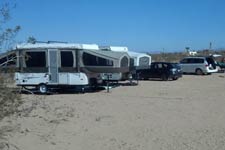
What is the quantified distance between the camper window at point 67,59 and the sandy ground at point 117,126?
4.18 metres

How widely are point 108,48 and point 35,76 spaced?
222 inches

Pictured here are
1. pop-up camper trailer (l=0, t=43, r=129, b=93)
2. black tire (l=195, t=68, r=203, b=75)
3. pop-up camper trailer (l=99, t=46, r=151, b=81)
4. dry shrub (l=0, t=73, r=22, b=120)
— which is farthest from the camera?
black tire (l=195, t=68, r=203, b=75)

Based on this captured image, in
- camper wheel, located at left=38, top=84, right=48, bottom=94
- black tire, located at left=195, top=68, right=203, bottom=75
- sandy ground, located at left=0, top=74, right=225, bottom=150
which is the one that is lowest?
sandy ground, located at left=0, top=74, right=225, bottom=150

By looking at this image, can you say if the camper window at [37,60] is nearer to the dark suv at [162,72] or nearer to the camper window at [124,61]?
the camper window at [124,61]

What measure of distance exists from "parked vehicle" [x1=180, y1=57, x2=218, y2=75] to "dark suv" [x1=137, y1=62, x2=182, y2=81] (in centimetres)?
603

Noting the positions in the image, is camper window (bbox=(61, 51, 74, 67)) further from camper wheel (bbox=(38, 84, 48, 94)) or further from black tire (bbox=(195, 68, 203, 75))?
black tire (bbox=(195, 68, 203, 75))

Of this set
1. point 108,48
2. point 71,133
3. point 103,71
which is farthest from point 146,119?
point 108,48

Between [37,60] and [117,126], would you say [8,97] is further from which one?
[37,60]

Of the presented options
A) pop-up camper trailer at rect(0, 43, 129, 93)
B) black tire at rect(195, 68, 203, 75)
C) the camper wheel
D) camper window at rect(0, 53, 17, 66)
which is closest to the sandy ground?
camper window at rect(0, 53, 17, 66)

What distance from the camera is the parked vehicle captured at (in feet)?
120

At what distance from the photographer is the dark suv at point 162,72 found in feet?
100

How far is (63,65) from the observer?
2036 centimetres

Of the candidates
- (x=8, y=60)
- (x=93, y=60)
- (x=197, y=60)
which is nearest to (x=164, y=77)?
(x=197, y=60)

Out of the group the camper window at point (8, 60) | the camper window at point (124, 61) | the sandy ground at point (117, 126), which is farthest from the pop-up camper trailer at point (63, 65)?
the camper window at point (8, 60)
